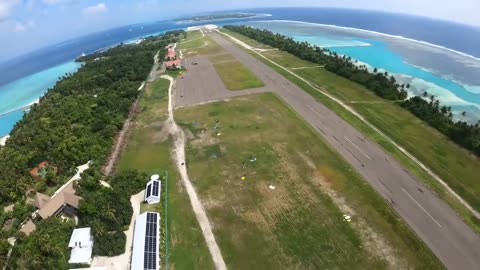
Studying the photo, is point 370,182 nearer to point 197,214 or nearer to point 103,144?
point 197,214

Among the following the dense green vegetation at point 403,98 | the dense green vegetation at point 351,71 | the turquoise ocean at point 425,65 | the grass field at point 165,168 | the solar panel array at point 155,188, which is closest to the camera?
the grass field at point 165,168

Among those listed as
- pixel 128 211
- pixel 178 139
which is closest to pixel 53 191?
pixel 128 211

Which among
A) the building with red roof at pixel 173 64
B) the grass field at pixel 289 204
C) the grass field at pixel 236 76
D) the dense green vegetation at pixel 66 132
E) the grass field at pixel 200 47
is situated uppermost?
the dense green vegetation at pixel 66 132

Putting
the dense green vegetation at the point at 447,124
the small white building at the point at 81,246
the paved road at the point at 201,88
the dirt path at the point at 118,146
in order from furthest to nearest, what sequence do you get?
1. the paved road at the point at 201,88
2. the dirt path at the point at 118,146
3. the dense green vegetation at the point at 447,124
4. the small white building at the point at 81,246

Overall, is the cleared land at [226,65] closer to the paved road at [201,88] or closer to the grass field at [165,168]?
the paved road at [201,88]

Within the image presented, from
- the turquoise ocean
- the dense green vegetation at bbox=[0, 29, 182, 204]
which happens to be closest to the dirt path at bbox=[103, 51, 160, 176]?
the dense green vegetation at bbox=[0, 29, 182, 204]

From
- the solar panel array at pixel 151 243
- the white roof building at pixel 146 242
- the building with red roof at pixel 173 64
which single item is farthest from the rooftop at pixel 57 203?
the building with red roof at pixel 173 64

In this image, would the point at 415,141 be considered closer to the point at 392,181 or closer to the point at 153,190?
the point at 392,181
